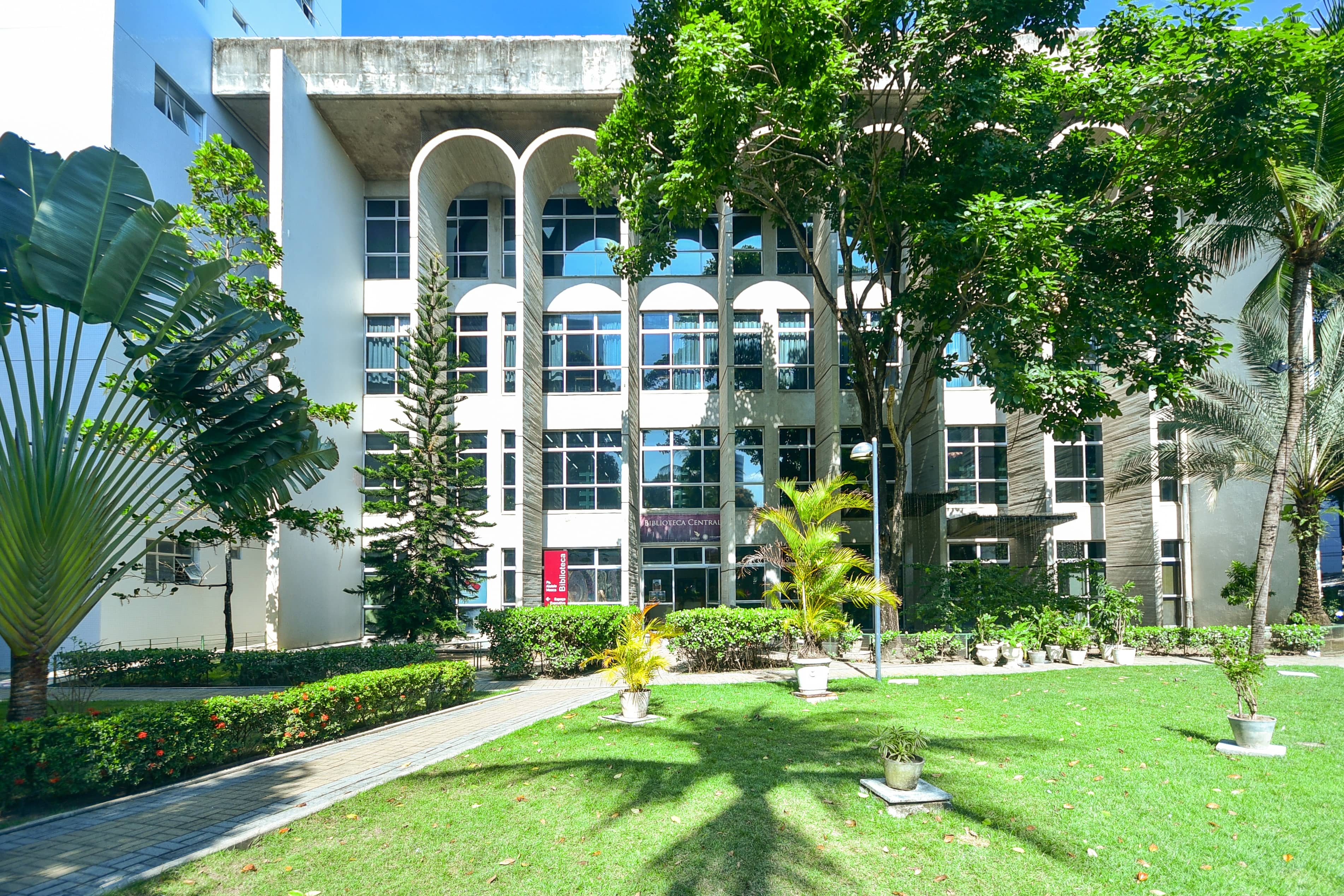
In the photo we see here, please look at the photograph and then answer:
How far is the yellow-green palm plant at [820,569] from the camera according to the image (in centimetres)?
1436

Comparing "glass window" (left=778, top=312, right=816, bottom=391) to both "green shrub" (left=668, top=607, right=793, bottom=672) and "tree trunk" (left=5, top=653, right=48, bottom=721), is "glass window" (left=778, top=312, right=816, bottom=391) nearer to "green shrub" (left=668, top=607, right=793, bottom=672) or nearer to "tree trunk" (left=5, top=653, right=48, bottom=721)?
"green shrub" (left=668, top=607, right=793, bottom=672)

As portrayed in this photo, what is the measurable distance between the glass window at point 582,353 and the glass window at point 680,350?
3.30 ft

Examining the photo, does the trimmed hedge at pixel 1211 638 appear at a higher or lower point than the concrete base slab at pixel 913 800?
lower

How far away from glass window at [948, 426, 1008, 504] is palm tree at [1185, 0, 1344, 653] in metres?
10.0

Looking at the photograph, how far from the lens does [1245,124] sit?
12.8m

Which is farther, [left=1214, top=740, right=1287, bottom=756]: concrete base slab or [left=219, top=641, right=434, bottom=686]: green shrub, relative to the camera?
[left=219, top=641, right=434, bottom=686]: green shrub

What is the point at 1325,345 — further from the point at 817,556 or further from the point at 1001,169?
the point at 817,556

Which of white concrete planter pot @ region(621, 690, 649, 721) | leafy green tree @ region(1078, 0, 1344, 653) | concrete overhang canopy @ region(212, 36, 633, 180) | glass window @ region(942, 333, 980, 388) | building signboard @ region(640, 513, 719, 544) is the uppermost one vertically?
concrete overhang canopy @ region(212, 36, 633, 180)

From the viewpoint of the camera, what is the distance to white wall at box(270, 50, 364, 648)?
69.8ft

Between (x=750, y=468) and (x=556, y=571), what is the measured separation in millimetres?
7202

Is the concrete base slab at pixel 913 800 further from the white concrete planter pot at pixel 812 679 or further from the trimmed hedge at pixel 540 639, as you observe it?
the trimmed hedge at pixel 540 639

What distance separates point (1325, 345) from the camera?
61.4ft

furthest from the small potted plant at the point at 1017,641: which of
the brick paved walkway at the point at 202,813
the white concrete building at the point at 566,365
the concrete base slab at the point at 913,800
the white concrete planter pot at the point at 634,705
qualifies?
the brick paved walkway at the point at 202,813

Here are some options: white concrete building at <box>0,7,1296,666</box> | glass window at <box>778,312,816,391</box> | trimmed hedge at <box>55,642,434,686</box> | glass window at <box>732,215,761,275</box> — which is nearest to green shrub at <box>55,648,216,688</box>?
trimmed hedge at <box>55,642,434,686</box>
